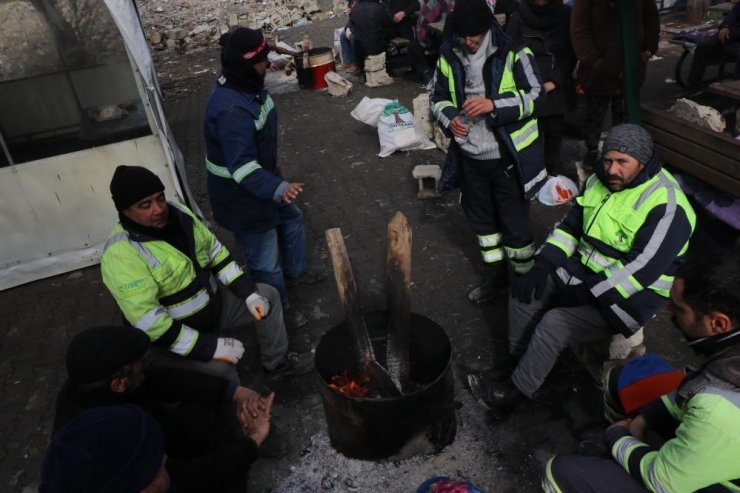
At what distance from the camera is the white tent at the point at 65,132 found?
18.1 feet

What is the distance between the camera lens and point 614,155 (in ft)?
9.97

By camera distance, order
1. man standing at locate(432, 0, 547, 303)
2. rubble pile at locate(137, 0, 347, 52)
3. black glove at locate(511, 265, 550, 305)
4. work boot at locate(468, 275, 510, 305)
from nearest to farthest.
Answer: black glove at locate(511, 265, 550, 305)
man standing at locate(432, 0, 547, 303)
work boot at locate(468, 275, 510, 305)
rubble pile at locate(137, 0, 347, 52)

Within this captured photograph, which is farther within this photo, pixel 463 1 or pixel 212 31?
pixel 212 31

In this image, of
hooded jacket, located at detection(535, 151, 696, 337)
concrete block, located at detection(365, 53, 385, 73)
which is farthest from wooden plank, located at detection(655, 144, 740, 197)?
concrete block, located at detection(365, 53, 385, 73)

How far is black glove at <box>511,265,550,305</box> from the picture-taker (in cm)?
345

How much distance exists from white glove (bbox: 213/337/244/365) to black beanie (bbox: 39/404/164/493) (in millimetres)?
1427

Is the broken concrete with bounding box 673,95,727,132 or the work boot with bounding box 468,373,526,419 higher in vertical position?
the broken concrete with bounding box 673,95,727,132

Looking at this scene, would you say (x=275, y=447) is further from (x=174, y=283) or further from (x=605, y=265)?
(x=605, y=265)

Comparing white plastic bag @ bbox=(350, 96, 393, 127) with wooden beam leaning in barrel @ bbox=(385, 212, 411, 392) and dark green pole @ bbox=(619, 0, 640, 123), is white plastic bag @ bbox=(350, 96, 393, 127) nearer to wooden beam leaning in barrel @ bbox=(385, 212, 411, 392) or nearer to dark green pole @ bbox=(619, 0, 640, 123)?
dark green pole @ bbox=(619, 0, 640, 123)

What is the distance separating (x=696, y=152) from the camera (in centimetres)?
465

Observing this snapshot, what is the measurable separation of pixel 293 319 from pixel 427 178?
2.49m

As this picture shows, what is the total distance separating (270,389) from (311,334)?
63 cm

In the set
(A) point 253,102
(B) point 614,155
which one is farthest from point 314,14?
(B) point 614,155

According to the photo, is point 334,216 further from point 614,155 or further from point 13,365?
point 614,155
